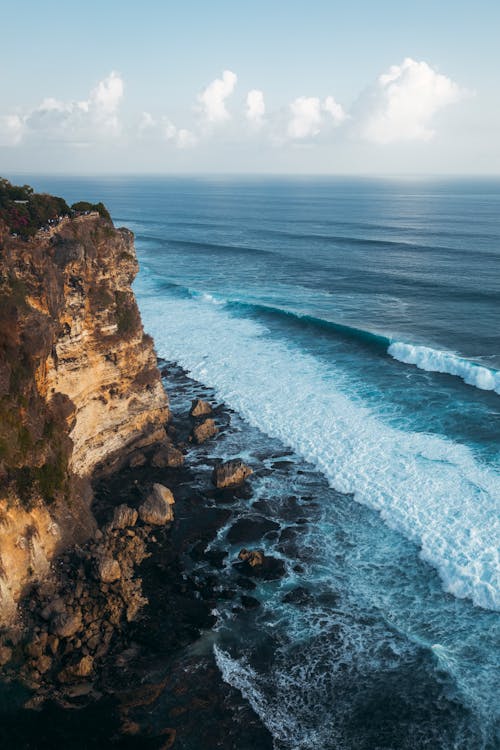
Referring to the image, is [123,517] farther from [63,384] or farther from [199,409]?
[199,409]

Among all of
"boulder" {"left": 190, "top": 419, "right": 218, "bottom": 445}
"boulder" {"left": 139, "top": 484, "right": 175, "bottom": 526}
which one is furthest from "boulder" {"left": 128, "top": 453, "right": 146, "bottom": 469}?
"boulder" {"left": 190, "top": 419, "right": 218, "bottom": 445}

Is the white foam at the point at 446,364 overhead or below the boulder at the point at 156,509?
overhead

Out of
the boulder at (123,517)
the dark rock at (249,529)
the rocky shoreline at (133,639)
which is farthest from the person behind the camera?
the dark rock at (249,529)

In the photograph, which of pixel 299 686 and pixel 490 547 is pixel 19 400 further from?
pixel 490 547

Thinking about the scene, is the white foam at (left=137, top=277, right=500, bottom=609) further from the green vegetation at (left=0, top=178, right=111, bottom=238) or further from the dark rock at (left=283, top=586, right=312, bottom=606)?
the green vegetation at (left=0, top=178, right=111, bottom=238)

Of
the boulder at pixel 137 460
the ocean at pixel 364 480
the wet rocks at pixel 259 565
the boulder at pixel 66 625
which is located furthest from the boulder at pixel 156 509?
the boulder at pixel 66 625

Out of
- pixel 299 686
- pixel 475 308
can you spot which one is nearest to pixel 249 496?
pixel 299 686

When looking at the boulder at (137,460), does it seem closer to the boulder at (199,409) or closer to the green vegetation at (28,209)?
the boulder at (199,409)

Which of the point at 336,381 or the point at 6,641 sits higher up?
the point at 336,381
